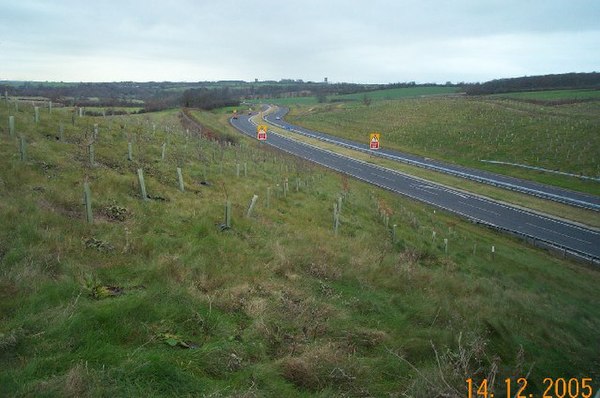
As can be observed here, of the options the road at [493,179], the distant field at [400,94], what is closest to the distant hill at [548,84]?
the distant field at [400,94]

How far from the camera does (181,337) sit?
661 cm

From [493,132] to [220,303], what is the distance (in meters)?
75.1

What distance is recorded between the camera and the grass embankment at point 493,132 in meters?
54.5

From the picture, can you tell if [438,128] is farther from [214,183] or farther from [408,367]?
[408,367]

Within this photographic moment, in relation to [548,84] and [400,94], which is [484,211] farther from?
[400,94]

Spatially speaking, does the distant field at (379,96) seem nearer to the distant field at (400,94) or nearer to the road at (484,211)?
the distant field at (400,94)

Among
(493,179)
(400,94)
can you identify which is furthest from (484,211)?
(400,94)

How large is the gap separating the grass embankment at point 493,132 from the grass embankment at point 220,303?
130ft

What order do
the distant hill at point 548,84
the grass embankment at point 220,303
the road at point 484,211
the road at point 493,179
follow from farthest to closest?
the distant hill at point 548,84 → the road at point 493,179 → the road at point 484,211 → the grass embankment at point 220,303

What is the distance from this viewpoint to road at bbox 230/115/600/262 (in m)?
30.5

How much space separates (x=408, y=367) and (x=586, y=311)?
13.2m

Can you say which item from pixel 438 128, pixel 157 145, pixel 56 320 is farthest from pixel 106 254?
pixel 438 128

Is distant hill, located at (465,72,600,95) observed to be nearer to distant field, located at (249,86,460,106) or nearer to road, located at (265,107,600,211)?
distant field, located at (249,86,460,106)

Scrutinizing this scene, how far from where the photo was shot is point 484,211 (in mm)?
37781
